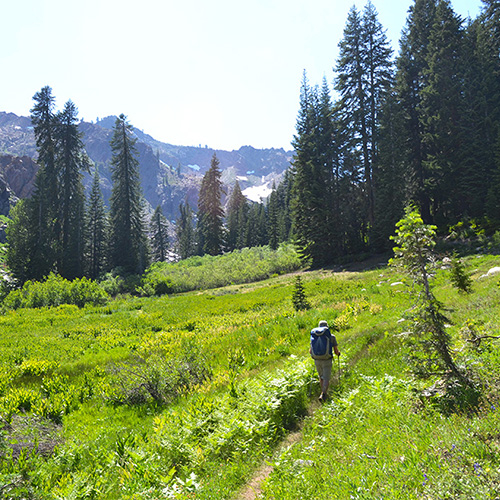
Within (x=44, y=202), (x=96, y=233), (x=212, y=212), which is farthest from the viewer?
(x=212, y=212)

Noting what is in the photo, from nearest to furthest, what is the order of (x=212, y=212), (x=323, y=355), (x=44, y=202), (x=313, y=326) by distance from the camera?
(x=323, y=355)
(x=313, y=326)
(x=44, y=202)
(x=212, y=212)

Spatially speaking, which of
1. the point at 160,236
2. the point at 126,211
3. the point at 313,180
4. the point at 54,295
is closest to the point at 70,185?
the point at 126,211

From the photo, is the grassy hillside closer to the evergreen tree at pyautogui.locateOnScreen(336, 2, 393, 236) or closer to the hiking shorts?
the hiking shorts

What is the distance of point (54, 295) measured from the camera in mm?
24578

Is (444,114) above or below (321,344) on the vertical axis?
above

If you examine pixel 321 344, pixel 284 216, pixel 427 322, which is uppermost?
pixel 284 216

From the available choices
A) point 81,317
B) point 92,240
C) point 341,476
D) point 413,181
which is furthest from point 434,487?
point 92,240

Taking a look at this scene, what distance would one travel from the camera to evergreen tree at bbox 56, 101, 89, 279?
38.8 m

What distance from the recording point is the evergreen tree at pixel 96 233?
151ft

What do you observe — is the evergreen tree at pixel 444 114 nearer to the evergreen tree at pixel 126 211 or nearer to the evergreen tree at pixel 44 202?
the evergreen tree at pixel 126 211

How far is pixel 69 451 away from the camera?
5648mm

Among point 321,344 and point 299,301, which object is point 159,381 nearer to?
point 321,344

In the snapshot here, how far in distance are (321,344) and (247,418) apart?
219 centimetres

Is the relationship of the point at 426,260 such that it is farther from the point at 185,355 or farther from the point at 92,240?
the point at 92,240
